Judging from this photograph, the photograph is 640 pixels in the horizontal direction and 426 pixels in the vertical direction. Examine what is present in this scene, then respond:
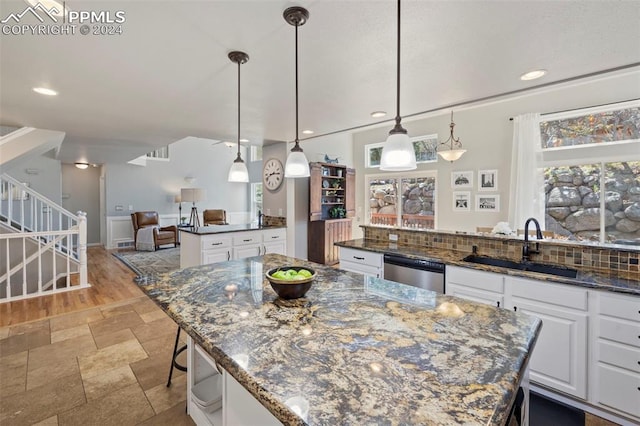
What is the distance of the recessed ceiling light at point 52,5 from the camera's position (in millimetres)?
1375

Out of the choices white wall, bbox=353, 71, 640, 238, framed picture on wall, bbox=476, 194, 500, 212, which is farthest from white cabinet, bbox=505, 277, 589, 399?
framed picture on wall, bbox=476, 194, 500, 212

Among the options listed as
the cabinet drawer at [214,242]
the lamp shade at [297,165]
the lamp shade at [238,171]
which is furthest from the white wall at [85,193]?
the lamp shade at [297,165]

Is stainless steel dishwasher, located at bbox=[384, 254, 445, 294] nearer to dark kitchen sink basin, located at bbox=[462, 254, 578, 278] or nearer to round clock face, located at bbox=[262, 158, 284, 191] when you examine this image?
dark kitchen sink basin, located at bbox=[462, 254, 578, 278]

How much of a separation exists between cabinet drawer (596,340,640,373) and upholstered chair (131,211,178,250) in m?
7.72

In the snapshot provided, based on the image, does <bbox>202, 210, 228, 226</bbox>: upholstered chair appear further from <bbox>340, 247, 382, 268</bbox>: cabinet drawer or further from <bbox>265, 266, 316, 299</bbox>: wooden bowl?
<bbox>265, 266, 316, 299</bbox>: wooden bowl

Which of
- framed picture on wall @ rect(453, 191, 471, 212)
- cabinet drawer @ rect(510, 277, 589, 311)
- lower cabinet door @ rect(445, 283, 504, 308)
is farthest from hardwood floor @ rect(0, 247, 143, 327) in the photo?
framed picture on wall @ rect(453, 191, 471, 212)

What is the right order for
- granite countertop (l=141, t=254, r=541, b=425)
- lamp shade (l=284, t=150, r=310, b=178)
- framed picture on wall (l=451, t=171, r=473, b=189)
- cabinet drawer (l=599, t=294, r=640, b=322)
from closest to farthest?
granite countertop (l=141, t=254, r=541, b=425) < cabinet drawer (l=599, t=294, r=640, b=322) < lamp shade (l=284, t=150, r=310, b=178) < framed picture on wall (l=451, t=171, r=473, b=189)

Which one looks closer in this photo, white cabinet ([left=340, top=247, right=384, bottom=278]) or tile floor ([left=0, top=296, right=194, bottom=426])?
tile floor ([left=0, top=296, right=194, bottom=426])

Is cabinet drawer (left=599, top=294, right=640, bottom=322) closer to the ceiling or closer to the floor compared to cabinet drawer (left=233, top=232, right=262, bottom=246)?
closer to the floor

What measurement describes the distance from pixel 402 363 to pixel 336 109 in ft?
8.95

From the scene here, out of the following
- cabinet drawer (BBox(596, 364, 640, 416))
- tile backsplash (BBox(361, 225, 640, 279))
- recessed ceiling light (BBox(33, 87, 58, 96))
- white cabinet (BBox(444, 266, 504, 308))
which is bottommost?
cabinet drawer (BBox(596, 364, 640, 416))

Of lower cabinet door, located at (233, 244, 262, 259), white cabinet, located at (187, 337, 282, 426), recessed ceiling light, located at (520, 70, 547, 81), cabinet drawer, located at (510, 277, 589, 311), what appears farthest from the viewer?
lower cabinet door, located at (233, 244, 262, 259)

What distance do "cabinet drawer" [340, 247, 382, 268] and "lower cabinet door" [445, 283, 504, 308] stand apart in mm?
702

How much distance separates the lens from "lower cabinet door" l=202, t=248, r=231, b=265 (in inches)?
147
